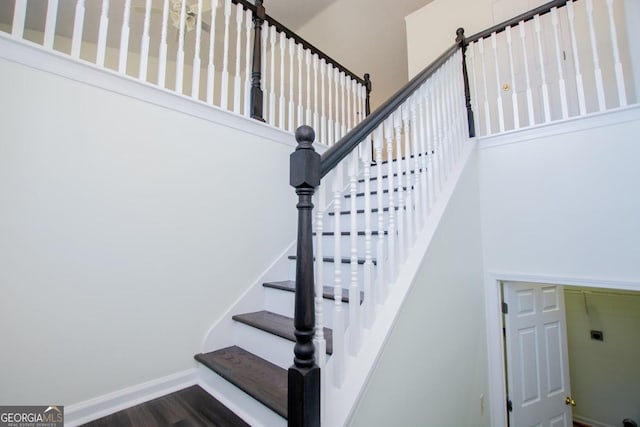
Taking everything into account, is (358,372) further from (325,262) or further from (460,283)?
(460,283)

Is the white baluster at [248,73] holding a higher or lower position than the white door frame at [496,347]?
higher

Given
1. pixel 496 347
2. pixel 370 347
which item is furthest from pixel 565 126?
pixel 370 347

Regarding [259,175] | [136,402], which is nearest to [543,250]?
[259,175]

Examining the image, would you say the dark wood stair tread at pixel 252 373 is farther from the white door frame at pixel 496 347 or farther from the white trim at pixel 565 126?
the white trim at pixel 565 126

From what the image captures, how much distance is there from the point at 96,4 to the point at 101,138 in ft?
7.89

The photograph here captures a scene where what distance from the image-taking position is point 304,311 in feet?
2.90

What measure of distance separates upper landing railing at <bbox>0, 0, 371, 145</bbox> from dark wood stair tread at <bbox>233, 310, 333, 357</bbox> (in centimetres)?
138

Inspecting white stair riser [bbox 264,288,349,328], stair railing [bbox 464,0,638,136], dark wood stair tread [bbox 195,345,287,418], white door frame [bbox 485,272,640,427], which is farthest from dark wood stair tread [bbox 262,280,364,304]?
stair railing [bbox 464,0,638,136]

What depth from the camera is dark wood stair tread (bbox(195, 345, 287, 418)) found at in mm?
1189

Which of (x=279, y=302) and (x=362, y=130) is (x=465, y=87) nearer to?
(x=362, y=130)

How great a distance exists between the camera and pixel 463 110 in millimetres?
2346

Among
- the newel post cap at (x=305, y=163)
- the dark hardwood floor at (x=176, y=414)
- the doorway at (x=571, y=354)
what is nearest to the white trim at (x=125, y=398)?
the dark hardwood floor at (x=176, y=414)

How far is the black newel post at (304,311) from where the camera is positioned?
870 millimetres

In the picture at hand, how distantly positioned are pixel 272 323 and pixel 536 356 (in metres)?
2.37
